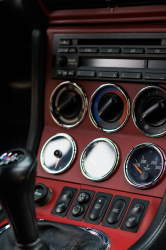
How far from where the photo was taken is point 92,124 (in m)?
1.26

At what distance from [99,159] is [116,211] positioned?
23 cm

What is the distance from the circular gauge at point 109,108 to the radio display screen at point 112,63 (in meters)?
0.08

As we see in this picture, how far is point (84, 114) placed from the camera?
128 centimetres

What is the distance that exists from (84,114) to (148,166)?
343 mm

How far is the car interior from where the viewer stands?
960 millimetres

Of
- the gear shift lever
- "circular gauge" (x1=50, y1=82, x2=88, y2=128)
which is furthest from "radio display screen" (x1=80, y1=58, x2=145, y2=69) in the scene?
the gear shift lever

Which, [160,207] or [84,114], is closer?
[160,207]

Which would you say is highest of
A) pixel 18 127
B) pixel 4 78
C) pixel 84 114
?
pixel 4 78

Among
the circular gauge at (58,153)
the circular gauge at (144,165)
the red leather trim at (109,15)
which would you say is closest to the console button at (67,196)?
the circular gauge at (58,153)

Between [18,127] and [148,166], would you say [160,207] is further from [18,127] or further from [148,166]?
[18,127]

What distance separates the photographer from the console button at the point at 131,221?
0.96m

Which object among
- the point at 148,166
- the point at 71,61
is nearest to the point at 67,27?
the point at 71,61

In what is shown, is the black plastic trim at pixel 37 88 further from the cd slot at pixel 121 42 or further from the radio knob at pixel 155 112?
the radio knob at pixel 155 112

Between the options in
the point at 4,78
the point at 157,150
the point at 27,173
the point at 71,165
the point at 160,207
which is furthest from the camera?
the point at 4,78
